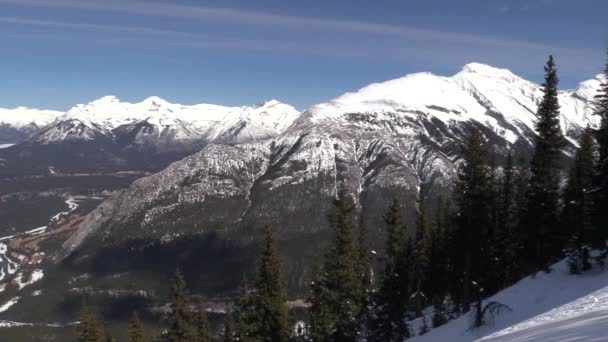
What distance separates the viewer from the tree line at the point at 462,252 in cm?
3120

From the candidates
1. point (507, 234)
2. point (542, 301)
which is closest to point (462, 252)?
point (507, 234)

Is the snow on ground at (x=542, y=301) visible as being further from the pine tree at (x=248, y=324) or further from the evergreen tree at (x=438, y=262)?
the evergreen tree at (x=438, y=262)

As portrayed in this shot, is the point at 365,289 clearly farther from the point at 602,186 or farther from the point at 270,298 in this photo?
the point at 602,186

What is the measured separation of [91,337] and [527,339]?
125 ft

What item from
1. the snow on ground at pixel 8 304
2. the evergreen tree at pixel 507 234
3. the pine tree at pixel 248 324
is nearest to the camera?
the pine tree at pixel 248 324

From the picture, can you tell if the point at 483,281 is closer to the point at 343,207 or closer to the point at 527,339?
the point at 343,207

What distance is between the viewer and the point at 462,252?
133 feet

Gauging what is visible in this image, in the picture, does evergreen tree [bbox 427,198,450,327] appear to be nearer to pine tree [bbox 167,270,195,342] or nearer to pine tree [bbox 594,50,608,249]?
pine tree [bbox 594,50,608,249]

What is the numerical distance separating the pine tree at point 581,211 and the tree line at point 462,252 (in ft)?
0.28

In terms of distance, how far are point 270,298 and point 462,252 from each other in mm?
18924

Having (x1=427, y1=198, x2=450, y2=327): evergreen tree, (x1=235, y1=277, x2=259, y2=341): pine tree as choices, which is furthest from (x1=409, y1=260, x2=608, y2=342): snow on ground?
(x1=427, y1=198, x2=450, y2=327): evergreen tree

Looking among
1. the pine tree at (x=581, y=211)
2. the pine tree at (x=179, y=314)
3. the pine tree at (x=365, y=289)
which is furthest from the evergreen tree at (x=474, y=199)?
the pine tree at (x=179, y=314)

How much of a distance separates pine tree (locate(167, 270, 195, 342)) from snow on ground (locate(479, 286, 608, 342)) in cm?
2617

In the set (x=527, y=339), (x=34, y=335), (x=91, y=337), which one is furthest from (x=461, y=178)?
(x=34, y=335)
